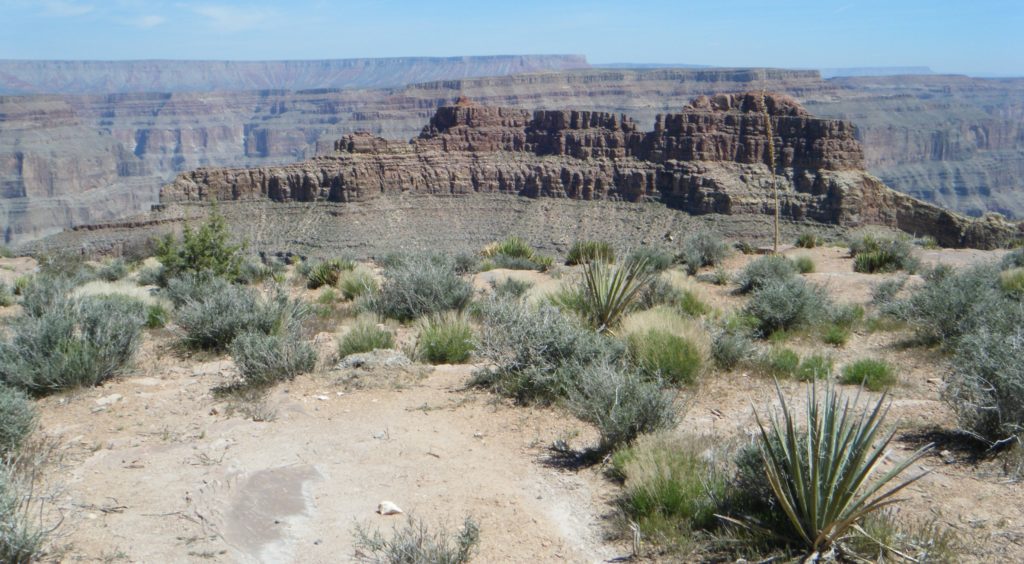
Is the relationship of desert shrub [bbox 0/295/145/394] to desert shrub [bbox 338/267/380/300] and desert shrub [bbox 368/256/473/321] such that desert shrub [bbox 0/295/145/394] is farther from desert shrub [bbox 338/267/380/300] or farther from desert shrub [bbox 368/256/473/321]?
desert shrub [bbox 338/267/380/300]

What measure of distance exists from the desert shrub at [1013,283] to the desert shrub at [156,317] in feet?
34.1

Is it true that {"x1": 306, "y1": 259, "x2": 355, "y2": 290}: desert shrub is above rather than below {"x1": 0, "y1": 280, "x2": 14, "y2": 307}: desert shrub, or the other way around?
above

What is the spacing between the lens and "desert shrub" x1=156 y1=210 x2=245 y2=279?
48.1 ft

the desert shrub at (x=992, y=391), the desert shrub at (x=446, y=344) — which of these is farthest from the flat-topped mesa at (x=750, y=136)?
the desert shrub at (x=992, y=391)

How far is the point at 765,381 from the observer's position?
274 inches

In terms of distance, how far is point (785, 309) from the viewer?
352 inches

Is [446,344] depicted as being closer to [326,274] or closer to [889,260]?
[326,274]

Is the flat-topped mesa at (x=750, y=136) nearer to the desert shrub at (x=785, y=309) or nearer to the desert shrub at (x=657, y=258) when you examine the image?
the desert shrub at (x=657, y=258)

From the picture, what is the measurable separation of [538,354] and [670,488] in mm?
2321

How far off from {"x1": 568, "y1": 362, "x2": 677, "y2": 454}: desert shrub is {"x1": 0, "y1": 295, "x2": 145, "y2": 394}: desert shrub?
4281 mm

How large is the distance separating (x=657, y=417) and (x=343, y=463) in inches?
85.7

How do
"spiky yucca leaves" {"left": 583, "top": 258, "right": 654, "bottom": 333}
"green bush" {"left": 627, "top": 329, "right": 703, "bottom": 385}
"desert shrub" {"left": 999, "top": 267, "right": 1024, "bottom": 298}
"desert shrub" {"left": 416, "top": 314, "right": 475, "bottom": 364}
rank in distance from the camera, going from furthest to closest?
1. "desert shrub" {"left": 999, "top": 267, "right": 1024, "bottom": 298}
2. "spiky yucca leaves" {"left": 583, "top": 258, "right": 654, "bottom": 333}
3. "desert shrub" {"left": 416, "top": 314, "right": 475, "bottom": 364}
4. "green bush" {"left": 627, "top": 329, "right": 703, "bottom": 385}

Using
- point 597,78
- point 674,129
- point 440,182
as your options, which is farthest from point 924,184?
point 440,182

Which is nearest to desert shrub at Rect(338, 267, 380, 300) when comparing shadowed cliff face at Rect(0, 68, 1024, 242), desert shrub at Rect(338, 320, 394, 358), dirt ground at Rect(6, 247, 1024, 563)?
desert shrub at Rect(338, 320, 394, 358)
